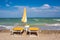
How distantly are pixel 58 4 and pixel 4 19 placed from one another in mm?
7034

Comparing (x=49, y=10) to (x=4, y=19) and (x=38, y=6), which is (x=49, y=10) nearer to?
(x=38, y=6)

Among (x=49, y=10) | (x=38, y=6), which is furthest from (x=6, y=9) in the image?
(x=49, y=10)

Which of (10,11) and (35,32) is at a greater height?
(10,11)

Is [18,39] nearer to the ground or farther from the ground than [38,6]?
nearer to the ground

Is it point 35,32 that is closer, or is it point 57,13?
point 35,32

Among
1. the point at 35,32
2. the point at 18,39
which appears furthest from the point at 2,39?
the point at 35,32

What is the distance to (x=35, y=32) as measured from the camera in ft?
28.5

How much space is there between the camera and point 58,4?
16.5 meters

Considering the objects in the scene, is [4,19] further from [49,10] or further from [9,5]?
[49,10]
